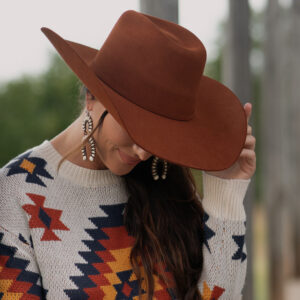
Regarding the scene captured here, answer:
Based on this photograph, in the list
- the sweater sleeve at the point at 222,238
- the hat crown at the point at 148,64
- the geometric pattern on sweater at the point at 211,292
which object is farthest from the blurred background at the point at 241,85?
the geometric pattern on sweater at the point at 211,292

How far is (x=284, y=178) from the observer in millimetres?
4676

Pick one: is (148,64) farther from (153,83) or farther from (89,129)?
(89,129)

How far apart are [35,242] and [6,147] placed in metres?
7.98

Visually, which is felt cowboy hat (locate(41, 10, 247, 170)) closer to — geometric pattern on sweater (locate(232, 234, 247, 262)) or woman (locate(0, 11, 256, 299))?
woman (locate(0, 11, 256, 299))

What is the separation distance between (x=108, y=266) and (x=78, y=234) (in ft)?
0.40

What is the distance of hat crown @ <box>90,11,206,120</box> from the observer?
4.03 ft

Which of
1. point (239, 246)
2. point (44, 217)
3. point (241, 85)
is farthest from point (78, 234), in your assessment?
point (241, 85)

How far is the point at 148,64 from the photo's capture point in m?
1.23

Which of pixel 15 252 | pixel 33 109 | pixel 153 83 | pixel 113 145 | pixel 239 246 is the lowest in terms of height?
pixel 33 109

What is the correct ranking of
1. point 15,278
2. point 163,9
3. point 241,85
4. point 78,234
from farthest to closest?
1. point 241,85
2. point 163,9
3. point 78,234
4. point 15,278

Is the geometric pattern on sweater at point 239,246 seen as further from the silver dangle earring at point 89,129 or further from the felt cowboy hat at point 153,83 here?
the silver dangle earring at point 89,129

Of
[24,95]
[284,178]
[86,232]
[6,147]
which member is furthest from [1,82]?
[86,232]

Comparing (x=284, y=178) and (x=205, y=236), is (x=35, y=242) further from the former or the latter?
(x=284, y=178)

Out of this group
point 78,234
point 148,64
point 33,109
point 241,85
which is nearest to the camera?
point 148,64
